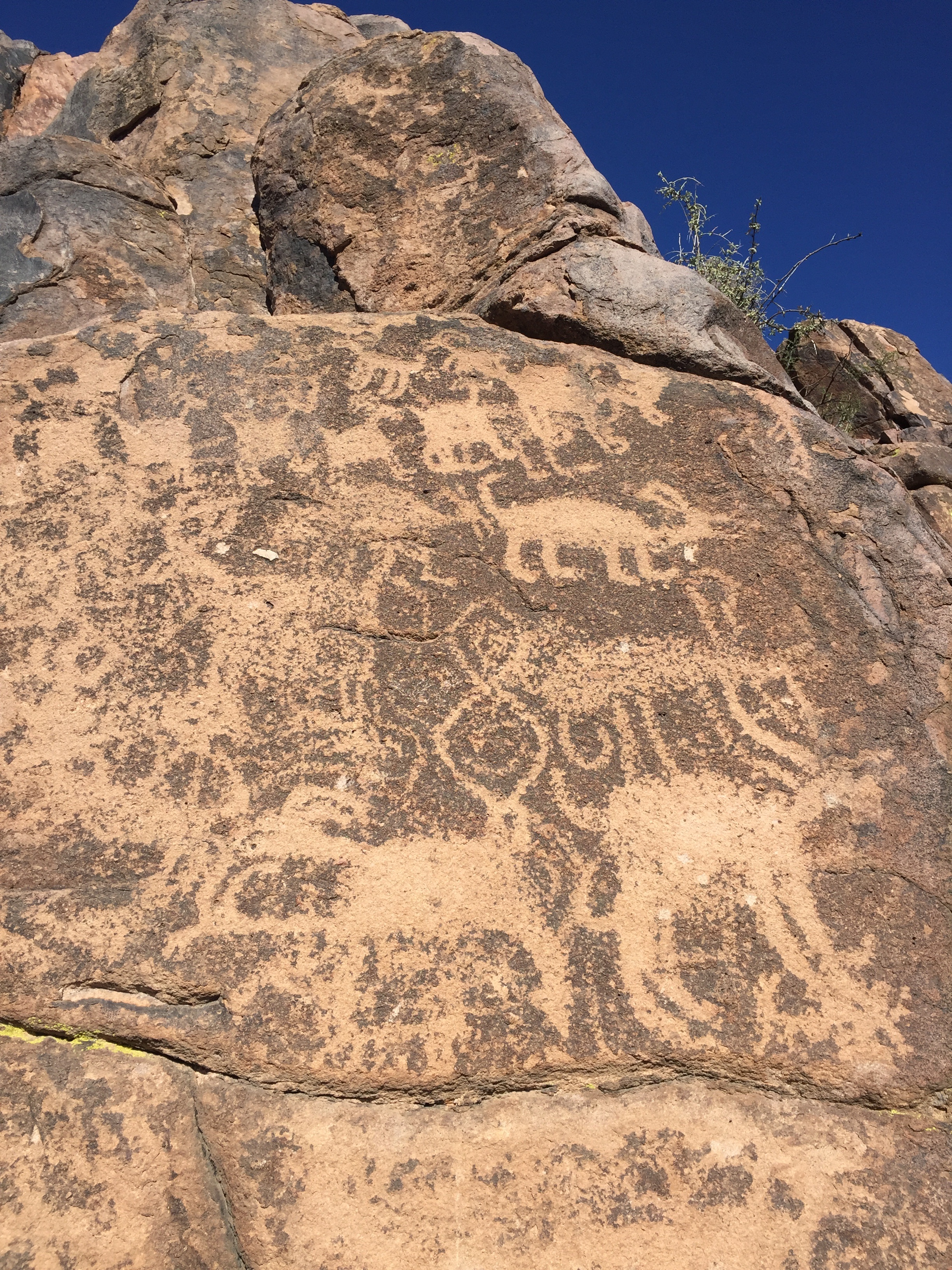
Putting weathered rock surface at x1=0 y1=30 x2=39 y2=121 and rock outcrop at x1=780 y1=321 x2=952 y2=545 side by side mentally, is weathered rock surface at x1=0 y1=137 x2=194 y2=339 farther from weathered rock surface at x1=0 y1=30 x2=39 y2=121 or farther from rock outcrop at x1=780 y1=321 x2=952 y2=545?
rock outcrop at x1=780 y1=321 x2=952 y2=545

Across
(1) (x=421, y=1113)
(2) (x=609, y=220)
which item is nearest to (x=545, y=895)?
(1) (x=421, y=1113)

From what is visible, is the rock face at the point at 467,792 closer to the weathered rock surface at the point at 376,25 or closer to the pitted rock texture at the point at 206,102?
the pitted rock texture at the point at 206,102

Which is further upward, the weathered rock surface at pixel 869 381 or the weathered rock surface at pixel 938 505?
the weathered rock surface at pixel 869 381

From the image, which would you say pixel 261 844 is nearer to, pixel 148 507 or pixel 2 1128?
pixel 2 1128

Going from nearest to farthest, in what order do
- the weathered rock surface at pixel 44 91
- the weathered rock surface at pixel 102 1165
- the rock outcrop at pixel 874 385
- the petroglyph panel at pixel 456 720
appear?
the weathered rock surface at pixel 102 1165 → the petroglyph panel at pixel 456 720 → the weathered rock surface at pixel 44 91 → the rock outcrop at pixel 874 385

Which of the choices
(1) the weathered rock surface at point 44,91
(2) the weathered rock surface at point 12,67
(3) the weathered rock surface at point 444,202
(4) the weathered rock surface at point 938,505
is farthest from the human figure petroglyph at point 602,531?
(2) the weathered rock surface at point 12,67

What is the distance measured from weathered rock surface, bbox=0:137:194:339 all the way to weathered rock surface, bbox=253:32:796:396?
0.80 ft

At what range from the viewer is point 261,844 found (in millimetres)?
1191

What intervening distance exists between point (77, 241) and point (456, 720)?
1300 mm

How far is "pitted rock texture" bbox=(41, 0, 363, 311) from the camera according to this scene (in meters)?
2.07

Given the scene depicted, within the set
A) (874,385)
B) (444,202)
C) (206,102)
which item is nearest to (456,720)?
(444,202)

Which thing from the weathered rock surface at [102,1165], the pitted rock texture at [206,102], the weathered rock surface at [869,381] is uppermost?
the weathered rock surface at [869,381]

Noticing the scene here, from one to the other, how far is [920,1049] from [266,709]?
1006mm

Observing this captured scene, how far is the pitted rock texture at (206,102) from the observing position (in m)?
2.07
